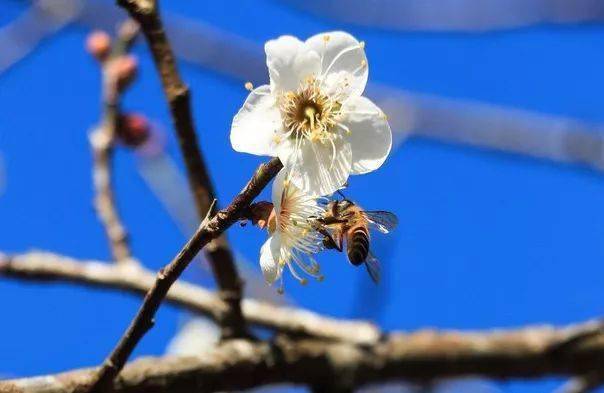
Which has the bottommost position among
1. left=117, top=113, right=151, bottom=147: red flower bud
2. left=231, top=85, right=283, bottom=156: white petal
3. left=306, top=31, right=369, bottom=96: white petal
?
left=231, top=85, right=283, bottom=156: white petal

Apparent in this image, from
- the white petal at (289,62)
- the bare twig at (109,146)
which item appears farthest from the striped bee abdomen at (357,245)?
the bare twig at (109,146)

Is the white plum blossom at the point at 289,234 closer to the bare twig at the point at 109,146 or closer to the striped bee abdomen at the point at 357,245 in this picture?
the striped bee abdomen at the point at 357,245

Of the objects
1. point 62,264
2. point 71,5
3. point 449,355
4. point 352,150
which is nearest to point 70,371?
point 352,150

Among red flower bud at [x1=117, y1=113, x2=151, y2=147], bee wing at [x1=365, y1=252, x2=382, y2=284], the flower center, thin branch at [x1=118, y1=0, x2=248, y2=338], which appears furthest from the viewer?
red flower bud at [x1=117, y1=113, x2=151, y2=147]

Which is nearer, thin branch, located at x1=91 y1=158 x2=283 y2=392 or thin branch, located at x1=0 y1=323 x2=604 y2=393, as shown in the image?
thin branch, located at x1=91 y1=158 x2=283 y2=392

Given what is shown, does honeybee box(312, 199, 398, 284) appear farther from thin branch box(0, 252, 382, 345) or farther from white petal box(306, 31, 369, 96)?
thin branch box(0, 252, 382, 345)

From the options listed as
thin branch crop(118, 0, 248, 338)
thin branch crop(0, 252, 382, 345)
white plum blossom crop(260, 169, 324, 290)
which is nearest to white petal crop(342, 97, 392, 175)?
white plum blossom crop(260, 169, 324, 290)

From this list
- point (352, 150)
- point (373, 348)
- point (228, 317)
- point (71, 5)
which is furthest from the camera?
point (71, 5)

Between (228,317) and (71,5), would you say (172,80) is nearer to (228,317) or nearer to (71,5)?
(228,317)

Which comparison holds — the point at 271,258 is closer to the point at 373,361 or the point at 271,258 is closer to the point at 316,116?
the point at 316,116
